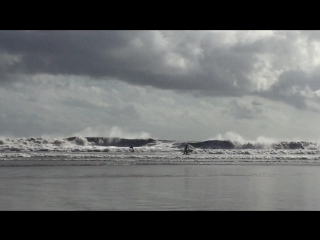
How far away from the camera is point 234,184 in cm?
1142
